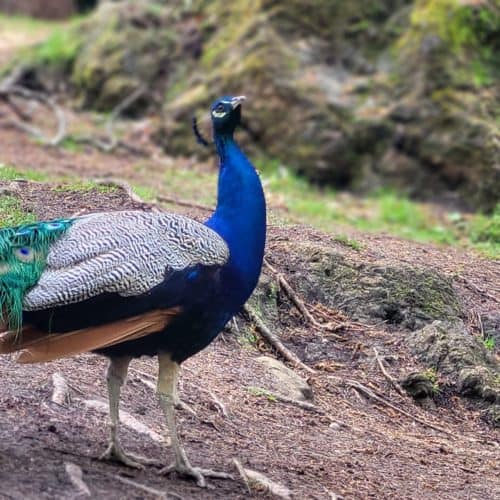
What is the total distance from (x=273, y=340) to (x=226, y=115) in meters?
1.89

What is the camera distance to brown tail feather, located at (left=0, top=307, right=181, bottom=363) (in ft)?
12.5

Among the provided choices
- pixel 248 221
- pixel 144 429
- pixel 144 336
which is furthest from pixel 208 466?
pixel 248 221

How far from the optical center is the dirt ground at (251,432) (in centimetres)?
400

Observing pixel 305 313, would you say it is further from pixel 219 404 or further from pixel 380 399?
pixel 219 404

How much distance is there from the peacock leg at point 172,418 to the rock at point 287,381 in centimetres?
123

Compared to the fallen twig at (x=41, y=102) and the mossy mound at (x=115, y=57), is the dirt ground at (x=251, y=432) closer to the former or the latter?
the fallen twig at (x=41, y=102)

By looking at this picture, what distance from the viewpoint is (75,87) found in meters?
13.3

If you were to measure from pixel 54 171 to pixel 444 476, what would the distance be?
5.63 metres

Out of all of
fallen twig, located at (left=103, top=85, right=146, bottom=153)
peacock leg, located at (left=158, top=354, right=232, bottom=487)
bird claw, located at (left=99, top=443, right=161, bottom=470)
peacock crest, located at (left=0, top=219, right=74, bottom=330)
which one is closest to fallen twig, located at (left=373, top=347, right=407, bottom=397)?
peacock leg, located at (left=158, top=354, right=232, bottom=487)

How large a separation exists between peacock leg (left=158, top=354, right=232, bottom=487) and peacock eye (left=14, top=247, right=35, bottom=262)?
622mm

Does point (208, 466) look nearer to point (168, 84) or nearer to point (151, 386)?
point (151, 386)

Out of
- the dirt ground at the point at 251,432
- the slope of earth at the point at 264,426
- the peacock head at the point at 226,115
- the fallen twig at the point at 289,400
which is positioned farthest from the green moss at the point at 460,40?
the peacock head at the point at 226,115

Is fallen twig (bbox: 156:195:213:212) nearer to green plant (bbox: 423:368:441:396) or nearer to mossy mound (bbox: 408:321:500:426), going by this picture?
mossy mound (bbox: 408:321:500:426)

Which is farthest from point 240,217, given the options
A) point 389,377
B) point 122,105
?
point 122,105
